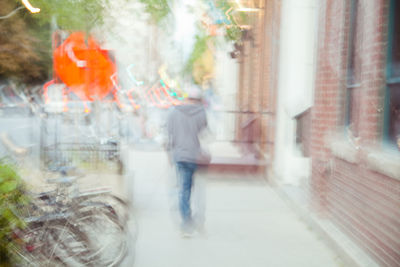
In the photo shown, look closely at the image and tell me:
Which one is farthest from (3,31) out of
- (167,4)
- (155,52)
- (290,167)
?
(155,52)

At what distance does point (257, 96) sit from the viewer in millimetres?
11828

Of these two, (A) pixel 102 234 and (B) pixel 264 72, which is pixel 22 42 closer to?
(B) pixel 264 72

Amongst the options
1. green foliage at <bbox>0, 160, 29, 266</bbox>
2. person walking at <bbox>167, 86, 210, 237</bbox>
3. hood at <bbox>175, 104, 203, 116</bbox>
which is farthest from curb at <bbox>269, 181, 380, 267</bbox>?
green foliage at <bbox>0, 160, 29, 266</bbox>

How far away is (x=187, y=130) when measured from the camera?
19.2 feet

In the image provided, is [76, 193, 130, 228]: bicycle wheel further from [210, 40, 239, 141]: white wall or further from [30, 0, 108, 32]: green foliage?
[210, 40, 239, 141]: white wall

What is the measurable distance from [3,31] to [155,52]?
2977cm

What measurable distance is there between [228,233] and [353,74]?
263 cm

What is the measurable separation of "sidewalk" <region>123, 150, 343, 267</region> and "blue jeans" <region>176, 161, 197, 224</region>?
196 mm

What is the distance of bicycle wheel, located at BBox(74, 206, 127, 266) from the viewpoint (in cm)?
422

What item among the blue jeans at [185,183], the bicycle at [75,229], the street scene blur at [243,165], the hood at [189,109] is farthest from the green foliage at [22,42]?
the bicycle at [75,229]

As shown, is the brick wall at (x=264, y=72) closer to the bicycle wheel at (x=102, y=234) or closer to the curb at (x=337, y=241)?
the curb at (x=337, y=241)

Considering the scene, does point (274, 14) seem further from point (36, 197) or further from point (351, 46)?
point (36, 197)

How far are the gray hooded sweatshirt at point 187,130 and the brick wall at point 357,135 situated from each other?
1.71 m

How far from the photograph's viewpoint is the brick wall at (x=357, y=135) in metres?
4.42
